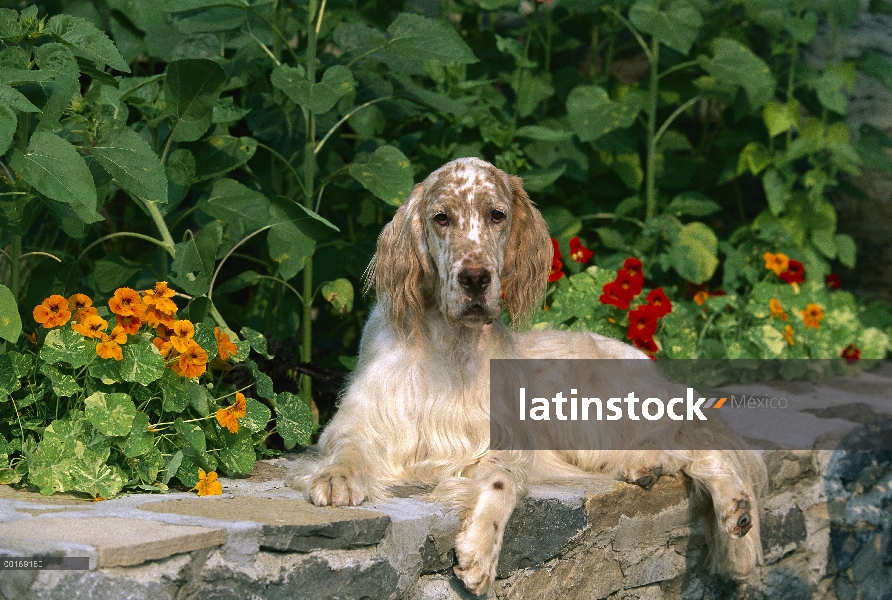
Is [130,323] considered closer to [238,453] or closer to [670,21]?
[238,453]

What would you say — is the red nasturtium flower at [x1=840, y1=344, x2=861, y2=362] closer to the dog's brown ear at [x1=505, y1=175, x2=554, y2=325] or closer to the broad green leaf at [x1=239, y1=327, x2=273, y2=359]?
the dog's brown ear at [x1=505, y1=175, x2=554, y2=325]

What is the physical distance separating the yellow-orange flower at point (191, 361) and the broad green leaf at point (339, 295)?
887 mm

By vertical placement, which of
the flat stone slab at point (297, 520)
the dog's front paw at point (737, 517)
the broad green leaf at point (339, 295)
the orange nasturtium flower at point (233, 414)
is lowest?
the dog's front paw at point (737, 517)

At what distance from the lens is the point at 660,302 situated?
4.13 meters

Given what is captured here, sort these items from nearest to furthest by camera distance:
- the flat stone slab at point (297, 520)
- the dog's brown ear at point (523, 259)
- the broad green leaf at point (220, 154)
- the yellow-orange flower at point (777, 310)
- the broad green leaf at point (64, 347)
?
the flat stone slab at point (297, 520) < the broad green leaf at point (64, 347) < the dog's brown ear at point (523, 259) < the broad green leaf at point (220, 154) < the yellow-orange flower at point (777, 310)

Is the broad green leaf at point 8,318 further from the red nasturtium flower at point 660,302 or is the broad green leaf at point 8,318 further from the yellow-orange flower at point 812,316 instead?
the yellow-orange flower at point 812,316

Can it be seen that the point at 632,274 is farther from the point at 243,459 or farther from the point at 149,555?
the point at 149,555

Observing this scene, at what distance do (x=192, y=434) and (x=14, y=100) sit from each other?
934mm

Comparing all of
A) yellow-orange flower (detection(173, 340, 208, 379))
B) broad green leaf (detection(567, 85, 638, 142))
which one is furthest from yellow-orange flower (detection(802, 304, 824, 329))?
yellow-orange flower (detection(173, 340, 208, 379))

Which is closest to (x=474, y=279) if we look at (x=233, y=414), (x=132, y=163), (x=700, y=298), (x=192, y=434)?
(x=233, y=414)

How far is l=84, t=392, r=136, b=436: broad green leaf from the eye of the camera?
8.44ft

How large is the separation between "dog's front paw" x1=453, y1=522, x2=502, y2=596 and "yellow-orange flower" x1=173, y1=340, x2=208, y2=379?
812 millimetres

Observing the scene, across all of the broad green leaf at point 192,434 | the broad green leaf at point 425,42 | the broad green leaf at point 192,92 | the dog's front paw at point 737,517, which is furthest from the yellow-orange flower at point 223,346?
the dog's front paw at point 737,517

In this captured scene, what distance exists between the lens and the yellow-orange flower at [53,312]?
264 cm
